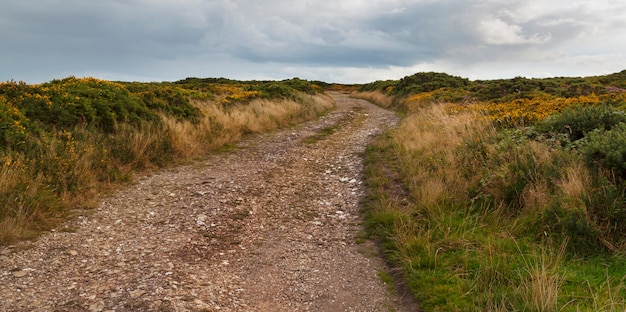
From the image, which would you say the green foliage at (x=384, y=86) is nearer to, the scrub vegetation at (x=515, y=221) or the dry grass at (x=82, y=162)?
the dry grass at (x=82, y=162)

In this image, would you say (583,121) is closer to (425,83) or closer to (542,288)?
(542,288)

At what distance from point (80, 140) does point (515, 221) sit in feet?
27.9

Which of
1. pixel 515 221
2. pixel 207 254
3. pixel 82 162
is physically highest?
pixel 82 162

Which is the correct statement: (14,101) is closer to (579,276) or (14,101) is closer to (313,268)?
(313,268)

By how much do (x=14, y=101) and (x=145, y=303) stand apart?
7172mm

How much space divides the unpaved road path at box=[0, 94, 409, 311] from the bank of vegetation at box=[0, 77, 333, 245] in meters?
0.47

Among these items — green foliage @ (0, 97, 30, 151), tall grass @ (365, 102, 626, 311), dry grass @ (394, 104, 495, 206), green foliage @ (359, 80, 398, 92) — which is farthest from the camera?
green foliage @ (359, 80, 398, 92)

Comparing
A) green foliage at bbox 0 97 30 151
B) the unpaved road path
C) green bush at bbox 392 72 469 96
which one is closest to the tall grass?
the unpaved road path

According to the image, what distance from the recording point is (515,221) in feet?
16.9

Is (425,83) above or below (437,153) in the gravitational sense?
→ above

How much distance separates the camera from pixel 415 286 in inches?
164

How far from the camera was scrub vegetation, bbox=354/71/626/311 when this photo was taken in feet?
12.2

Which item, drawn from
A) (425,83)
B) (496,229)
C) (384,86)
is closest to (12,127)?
(496,229)

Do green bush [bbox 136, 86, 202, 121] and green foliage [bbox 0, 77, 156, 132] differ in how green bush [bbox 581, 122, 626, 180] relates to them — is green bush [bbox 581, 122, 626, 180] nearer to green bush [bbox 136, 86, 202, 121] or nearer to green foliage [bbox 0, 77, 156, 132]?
green foliage [bbox 0, 77, 156, 132]
